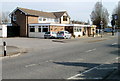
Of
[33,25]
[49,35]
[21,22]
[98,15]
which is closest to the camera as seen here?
[49,35]

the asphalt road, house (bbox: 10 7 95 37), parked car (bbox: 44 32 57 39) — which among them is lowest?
the asphalt road

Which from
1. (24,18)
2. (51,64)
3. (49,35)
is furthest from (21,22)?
(51,64)

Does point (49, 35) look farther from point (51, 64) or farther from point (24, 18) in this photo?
point (51, 64)

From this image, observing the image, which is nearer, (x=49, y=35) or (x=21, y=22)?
(x=49, y=35)

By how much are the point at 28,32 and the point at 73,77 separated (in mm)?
40292

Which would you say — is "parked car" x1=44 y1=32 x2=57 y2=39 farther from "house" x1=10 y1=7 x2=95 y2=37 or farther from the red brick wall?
the red brick wall

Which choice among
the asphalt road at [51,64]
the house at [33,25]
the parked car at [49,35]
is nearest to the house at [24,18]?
the house at [33,25]

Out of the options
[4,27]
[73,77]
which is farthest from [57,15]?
[73,77]

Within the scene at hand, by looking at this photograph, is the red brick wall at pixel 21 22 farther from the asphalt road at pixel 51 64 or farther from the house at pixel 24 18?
the asphalt road at pixel 51 64

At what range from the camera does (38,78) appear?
7.66 m

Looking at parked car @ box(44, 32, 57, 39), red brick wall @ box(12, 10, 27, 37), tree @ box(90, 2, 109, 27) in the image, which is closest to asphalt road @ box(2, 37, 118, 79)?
parked car @ box(44, 32, 57, 39)

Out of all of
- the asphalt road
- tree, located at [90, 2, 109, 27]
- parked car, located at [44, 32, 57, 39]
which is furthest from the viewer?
tree, located at [90, 2, 109, 27]

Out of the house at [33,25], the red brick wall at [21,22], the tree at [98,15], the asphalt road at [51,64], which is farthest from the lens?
the tree at [98,15]

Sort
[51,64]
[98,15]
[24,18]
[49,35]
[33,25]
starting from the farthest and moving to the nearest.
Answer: [98,15], [24,18], [33,25], [49,35], [51,64]
